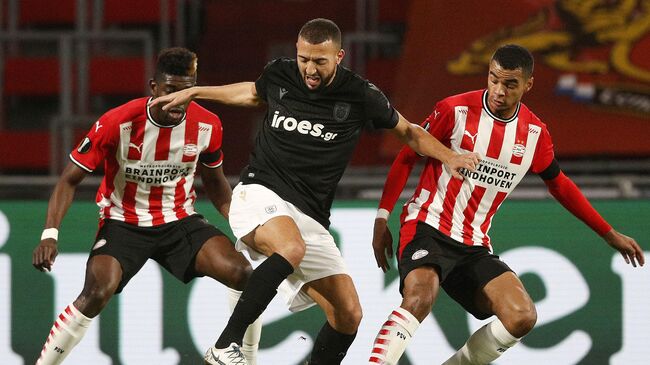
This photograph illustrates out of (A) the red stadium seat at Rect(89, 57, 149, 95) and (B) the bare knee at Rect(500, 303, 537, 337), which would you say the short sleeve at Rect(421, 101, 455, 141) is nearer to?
(B) the bare knee at Rect(500, 303, 537, 337)

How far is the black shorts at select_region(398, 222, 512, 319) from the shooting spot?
4.93m

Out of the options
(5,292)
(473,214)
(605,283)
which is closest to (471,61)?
(605,283)

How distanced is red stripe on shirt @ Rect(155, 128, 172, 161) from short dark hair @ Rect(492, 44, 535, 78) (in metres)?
1.68

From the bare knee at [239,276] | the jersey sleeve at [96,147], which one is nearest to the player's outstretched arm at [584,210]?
the bare knee at [239,276]

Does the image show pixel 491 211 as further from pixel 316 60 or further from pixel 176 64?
pixel 176 64

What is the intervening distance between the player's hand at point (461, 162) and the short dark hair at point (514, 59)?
0.44 metres

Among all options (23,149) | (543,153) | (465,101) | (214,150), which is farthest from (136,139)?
(23,149)

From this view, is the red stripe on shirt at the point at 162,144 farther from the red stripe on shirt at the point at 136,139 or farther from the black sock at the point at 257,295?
the black sock at the point at 257,295

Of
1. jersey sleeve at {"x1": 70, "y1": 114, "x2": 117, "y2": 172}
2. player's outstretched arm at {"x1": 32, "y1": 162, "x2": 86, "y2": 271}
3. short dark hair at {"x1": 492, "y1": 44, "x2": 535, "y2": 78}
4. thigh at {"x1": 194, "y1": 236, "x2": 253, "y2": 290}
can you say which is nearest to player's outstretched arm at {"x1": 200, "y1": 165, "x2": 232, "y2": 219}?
thigh at {"x1": 194, "y1": 236, "x2": 253, "y2": 290}

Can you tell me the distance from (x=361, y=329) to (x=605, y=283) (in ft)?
4.78

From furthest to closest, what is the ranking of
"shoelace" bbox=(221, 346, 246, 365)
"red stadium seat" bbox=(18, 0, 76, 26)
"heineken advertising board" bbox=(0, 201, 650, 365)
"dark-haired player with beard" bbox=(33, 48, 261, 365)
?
1. "red stadium seat" bbox=(18, 0, 76, 26)
2. "heineken advertising board" bbox=(0, 201, 650, 365)
3. "dark-haired player with beard" bbox=(33, 48, 261, 365)
4. "shoelace" bbox=(221, 346, 246, 365)

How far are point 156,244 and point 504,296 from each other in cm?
177

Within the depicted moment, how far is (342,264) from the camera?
512 cm

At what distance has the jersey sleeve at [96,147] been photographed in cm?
520
